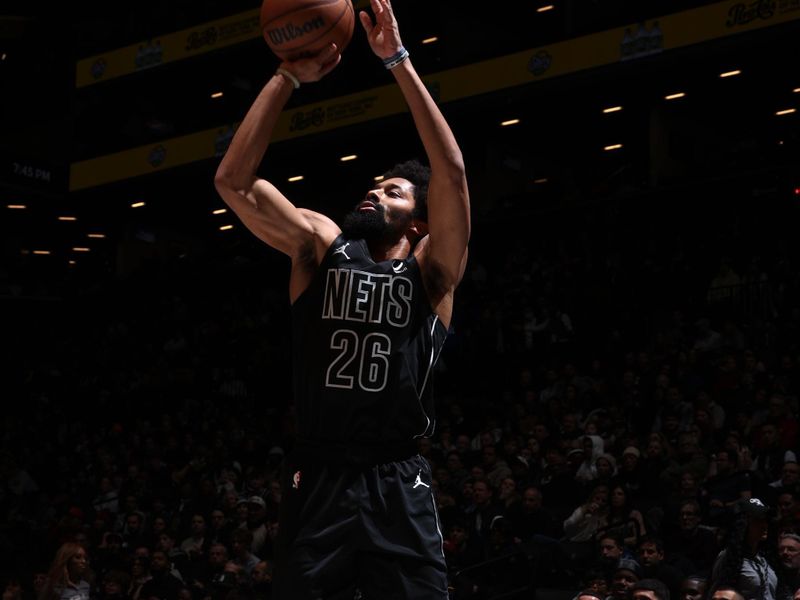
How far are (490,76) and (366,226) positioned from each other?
1783cm

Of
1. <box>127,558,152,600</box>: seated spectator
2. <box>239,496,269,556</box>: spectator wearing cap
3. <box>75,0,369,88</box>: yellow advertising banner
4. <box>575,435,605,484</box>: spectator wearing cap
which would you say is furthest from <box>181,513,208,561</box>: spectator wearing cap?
<box>75,0,369,88</box>: yellow advertising banner

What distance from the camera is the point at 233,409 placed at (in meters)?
20.0

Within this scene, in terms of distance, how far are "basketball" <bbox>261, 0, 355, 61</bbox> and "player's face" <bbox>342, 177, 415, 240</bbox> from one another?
53 centimetres

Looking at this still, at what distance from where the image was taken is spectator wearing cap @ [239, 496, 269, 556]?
1238 centimetres

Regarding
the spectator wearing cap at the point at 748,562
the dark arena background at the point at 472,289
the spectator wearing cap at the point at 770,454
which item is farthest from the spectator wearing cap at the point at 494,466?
the spectator wearing cap at the point at 748,562

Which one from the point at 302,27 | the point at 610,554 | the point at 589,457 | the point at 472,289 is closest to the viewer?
the point at 302,27

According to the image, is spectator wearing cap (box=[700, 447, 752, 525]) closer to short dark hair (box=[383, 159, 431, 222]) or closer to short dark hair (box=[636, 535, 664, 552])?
short dark hair (box=[636, 535, 664, 552])

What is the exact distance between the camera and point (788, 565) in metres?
8.51

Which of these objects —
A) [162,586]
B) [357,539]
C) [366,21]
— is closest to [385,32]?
[366,21]

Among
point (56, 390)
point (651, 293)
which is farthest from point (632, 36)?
point (56, 390)

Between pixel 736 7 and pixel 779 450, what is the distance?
31.2 feet

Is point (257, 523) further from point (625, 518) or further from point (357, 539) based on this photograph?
point (357, 539)

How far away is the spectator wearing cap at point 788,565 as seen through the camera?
8320 mm

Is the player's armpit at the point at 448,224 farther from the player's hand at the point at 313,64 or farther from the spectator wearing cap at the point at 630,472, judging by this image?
the spectator wearing cap at the point at 630,472
